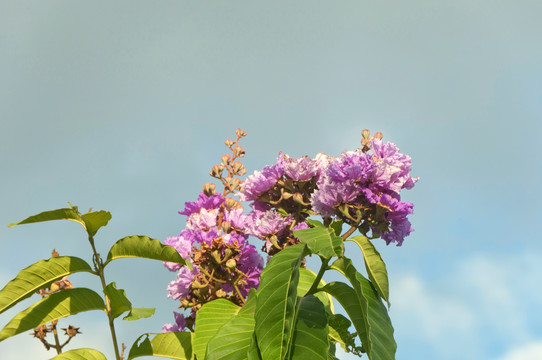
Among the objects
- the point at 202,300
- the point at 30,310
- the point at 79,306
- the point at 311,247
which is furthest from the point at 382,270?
the point at 30,310

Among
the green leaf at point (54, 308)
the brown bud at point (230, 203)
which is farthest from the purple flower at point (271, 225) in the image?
the green leaf at point (54, 308)

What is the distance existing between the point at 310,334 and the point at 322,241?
0.95 ft

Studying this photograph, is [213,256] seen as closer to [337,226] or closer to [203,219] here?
[203,219]

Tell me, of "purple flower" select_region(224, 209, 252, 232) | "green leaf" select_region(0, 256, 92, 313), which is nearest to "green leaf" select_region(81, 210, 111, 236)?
"green leaf" select_region(0, 256, 92, 313)

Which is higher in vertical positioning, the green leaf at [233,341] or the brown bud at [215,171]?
the brown bud at [215,171]

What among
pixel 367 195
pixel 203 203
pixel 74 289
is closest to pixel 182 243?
pixel 203 203

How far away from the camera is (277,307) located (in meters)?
1.68

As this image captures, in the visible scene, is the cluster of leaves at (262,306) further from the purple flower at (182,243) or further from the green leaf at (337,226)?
the purple flower at (182,243)

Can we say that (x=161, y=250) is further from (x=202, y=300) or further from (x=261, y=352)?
(x=261, y=352)

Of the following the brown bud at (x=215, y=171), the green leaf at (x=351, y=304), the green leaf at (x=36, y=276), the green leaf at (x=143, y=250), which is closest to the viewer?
the green leaf at (x=351, y=304)

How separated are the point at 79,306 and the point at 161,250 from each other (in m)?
0.40

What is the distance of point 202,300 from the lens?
2.43m

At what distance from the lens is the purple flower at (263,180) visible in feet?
8.30

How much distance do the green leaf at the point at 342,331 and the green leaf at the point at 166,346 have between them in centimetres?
58
